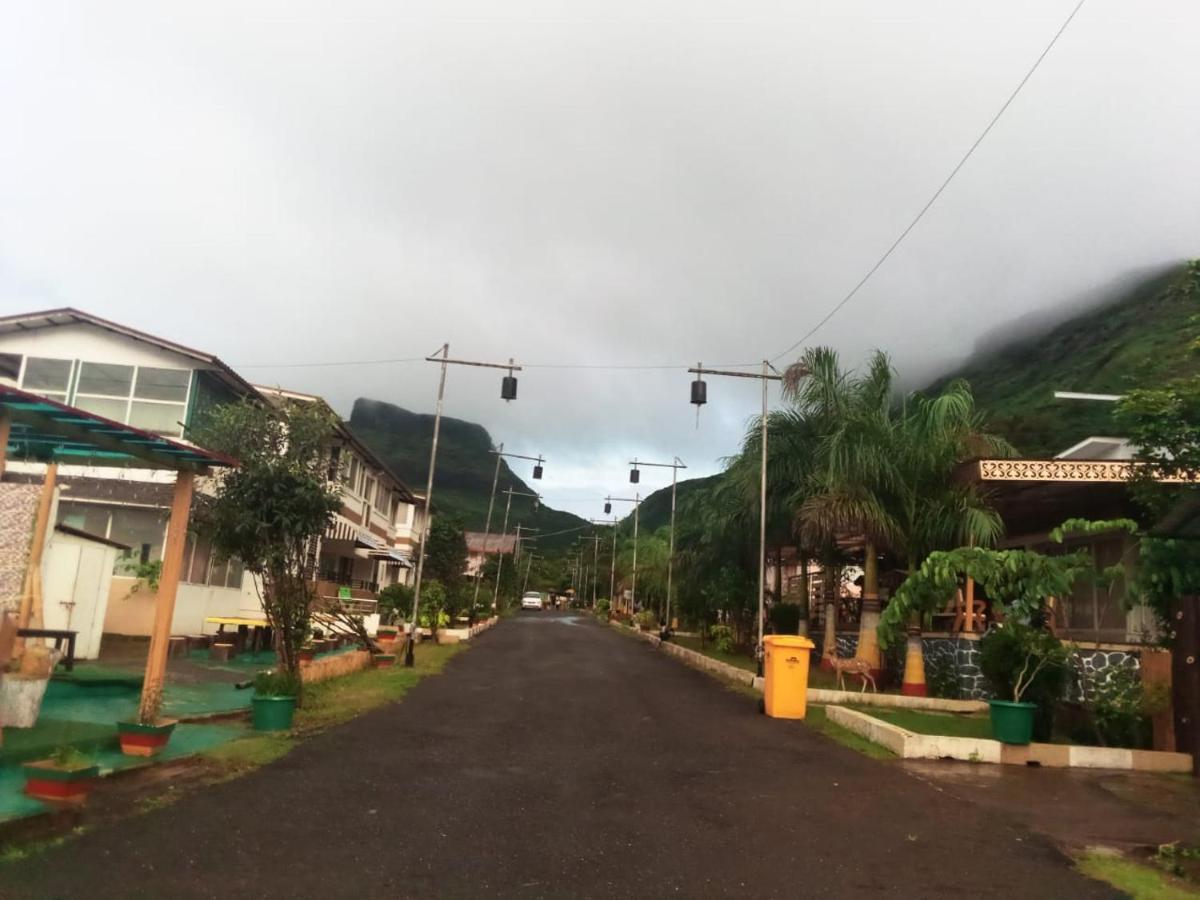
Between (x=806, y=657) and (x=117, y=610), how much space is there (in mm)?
13898

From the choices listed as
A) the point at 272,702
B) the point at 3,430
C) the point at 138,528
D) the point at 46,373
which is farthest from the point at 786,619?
the point at 3,430

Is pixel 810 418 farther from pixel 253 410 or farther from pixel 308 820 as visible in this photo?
pixel 308 820

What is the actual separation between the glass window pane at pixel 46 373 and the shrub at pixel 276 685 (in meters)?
14.2

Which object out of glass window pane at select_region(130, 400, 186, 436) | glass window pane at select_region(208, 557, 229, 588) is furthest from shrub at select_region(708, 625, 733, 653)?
glass window pane at select_region(130, 400, 186, 436)

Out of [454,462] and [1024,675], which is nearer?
[1024,675]

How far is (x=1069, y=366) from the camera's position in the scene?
61.9 meters

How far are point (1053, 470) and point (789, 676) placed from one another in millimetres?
5568

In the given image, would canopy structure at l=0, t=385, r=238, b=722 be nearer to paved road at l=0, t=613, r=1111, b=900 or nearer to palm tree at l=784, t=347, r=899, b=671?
paved road at l=0, t=613, r=1111, b=900

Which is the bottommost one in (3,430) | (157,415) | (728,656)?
(728,656)

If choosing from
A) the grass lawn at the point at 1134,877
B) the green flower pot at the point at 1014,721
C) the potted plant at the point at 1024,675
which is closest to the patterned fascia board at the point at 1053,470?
the potted plant at the point at 1024,675

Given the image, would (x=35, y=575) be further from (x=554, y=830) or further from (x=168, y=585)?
(x=554, y=830)

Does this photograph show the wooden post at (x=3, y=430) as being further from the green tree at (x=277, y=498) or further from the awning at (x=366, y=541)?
the awning at (x=366, y=541)

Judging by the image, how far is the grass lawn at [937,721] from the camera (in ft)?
39.9

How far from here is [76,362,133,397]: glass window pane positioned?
68.9 ft
